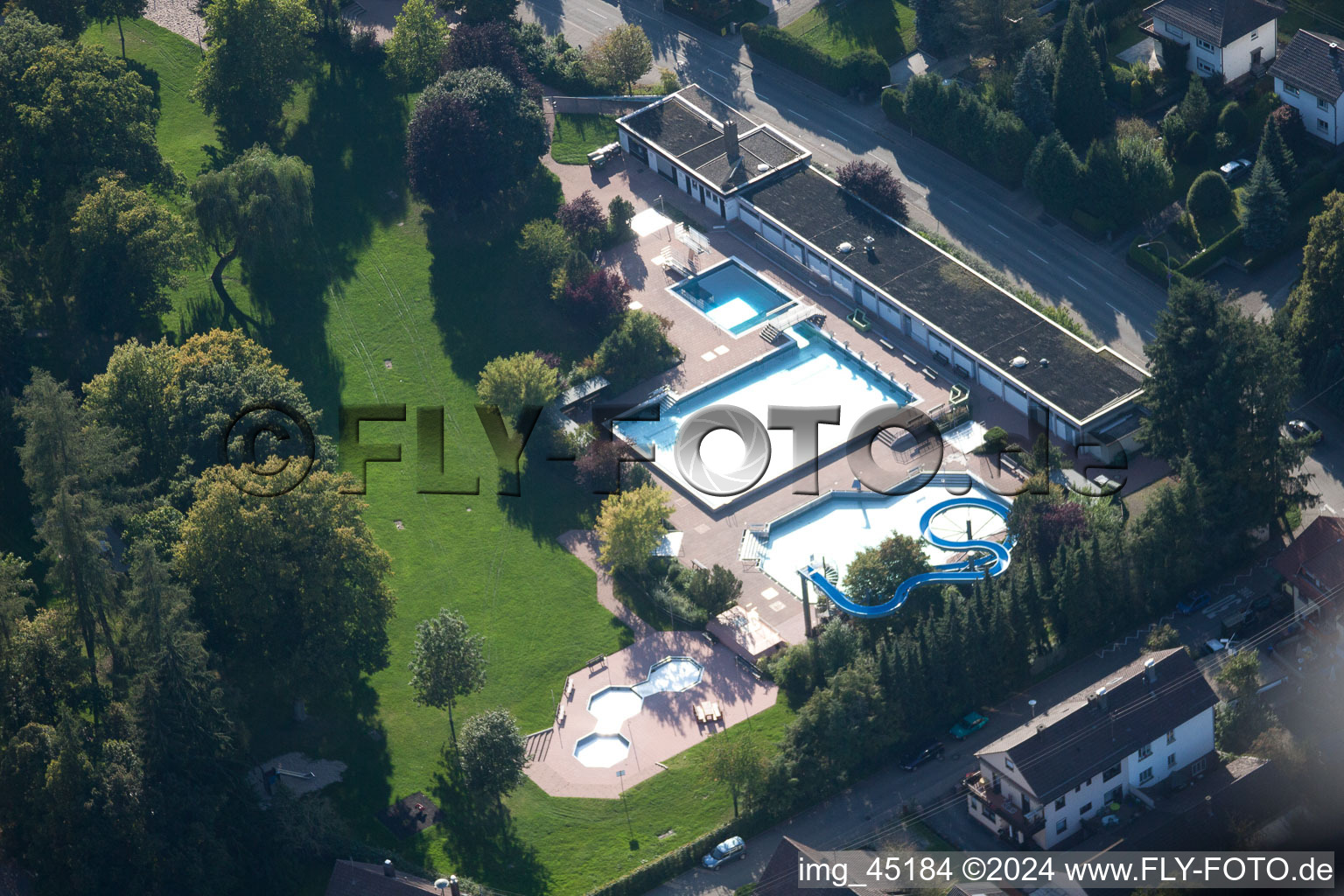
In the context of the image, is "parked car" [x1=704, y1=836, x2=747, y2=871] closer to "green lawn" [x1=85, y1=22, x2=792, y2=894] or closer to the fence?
"green lawn" [x1=85, y1=22, x2=792, y2=894]

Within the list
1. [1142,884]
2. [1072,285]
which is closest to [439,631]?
[1142,884]

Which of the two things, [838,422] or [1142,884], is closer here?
[1142,884]

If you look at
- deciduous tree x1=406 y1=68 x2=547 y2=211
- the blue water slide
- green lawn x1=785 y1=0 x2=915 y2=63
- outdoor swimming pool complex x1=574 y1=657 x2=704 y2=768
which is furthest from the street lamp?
deciduous tree x1=406 y1=68 x2=547 y2=211

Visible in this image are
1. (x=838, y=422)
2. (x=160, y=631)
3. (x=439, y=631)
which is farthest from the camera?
(x=838, y=422)

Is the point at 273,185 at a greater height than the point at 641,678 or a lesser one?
greater

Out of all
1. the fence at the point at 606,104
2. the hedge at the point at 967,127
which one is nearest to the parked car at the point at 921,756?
the hedge at the point at 967,127

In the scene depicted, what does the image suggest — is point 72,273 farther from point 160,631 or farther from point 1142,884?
point 1142,884

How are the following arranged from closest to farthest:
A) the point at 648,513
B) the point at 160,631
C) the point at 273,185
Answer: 1. the point at 160,631
2. the point at 648,513
3. the point at 273,185
